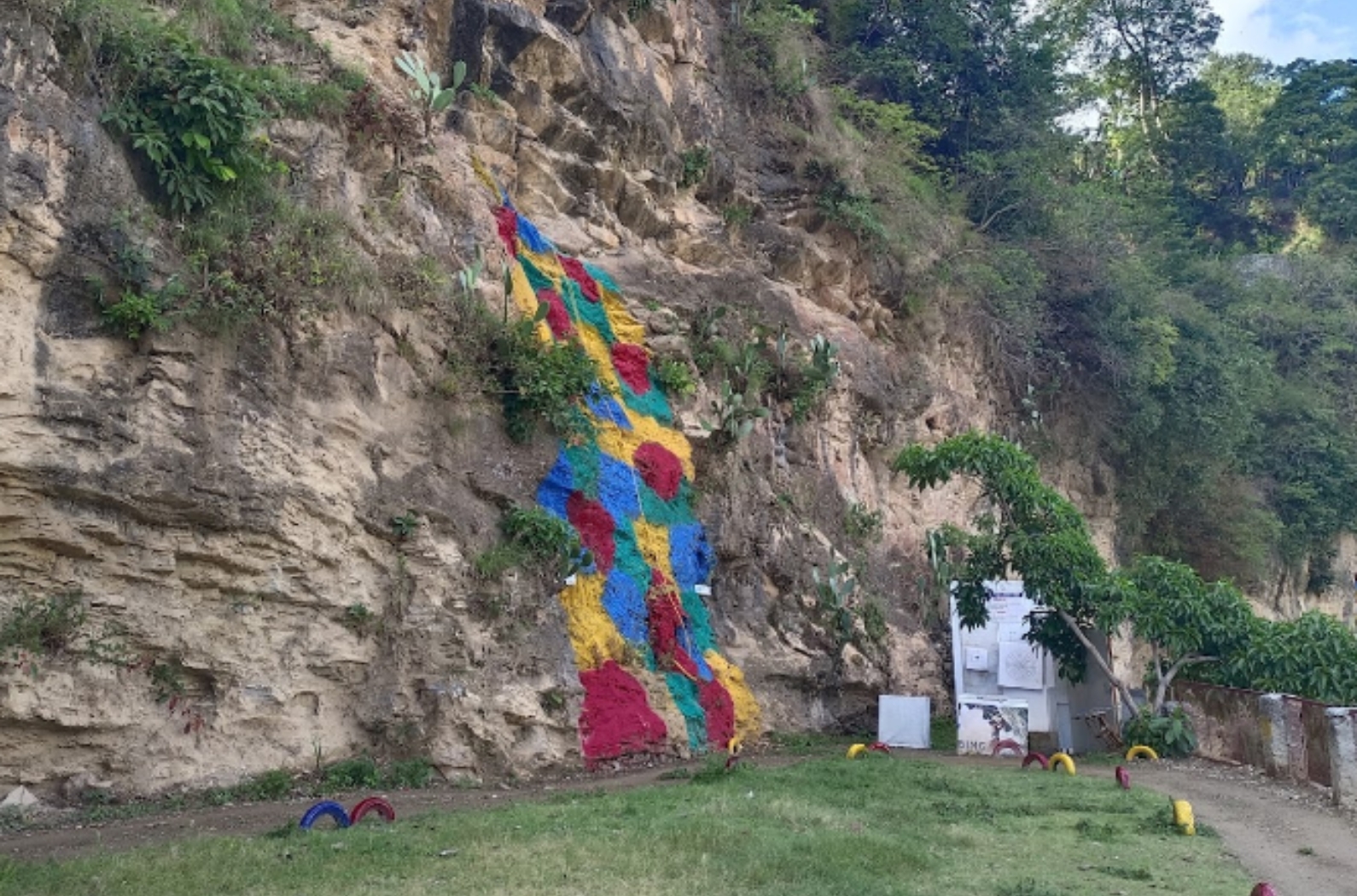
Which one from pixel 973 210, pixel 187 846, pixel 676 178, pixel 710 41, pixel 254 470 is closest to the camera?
pixel 187 846

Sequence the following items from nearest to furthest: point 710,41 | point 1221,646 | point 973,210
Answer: point 1221,646 < point 710,41 < point 973,210

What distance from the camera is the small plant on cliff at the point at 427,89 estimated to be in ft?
48.8

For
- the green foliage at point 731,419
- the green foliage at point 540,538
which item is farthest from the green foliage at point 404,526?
the green foliage at point 731,419

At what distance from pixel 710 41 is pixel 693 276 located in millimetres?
6716

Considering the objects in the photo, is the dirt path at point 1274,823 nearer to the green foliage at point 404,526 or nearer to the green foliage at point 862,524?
the green foliage at point 862,524

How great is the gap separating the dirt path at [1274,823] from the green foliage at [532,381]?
858cm

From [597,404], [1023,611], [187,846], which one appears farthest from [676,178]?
[187,846]

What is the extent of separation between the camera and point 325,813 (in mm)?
8578

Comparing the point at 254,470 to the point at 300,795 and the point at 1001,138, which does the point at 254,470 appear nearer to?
the point at 300,795

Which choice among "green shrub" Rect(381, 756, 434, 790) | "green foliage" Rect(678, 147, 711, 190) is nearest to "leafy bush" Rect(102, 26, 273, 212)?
"green shrub" Rect(381, 756, 434, 790)

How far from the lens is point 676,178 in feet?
68.3

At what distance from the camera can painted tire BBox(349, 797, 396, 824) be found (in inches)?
342

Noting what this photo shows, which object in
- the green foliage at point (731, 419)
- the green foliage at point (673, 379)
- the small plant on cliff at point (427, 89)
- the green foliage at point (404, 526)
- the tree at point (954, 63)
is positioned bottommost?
the green foliage at point (404, 526)

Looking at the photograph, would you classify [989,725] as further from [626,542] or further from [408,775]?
[408,775]
